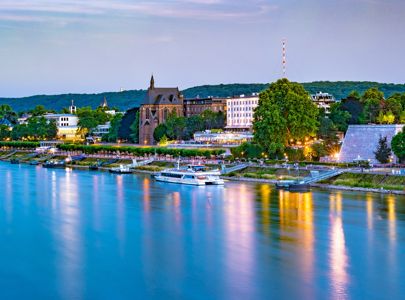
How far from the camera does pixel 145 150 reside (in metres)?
75.9

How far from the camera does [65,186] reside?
53406mm

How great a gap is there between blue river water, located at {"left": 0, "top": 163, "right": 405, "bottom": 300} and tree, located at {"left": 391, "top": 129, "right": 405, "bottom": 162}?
667 centimetres

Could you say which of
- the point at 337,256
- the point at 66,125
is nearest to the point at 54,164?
the point at 66,125

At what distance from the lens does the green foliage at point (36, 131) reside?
114 metres

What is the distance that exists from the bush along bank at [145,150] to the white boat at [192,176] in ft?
31.4

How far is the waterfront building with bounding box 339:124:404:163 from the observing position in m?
51.5

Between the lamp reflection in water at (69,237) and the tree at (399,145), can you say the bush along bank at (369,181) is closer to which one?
the tree at (399,145)

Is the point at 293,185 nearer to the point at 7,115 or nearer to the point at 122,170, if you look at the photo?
the point at 122,170

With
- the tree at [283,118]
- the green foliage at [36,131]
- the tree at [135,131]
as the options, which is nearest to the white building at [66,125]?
the green foliage at [36,131]

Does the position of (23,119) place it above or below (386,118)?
above

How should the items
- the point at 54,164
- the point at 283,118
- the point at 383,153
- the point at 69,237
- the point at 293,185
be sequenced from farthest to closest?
the point at 54,164
the point at 283,118
the point at 383,153
the point at 293,185
the point at 69,237

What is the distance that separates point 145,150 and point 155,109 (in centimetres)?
1940

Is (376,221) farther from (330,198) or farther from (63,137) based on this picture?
(63,137)

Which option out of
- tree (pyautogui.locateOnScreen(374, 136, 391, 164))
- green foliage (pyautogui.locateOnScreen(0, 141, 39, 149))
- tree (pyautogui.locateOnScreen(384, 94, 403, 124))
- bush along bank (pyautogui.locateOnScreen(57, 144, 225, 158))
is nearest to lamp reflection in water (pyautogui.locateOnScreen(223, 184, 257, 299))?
tree (pyautogui.locateOnScreen(374, 136, 391, 164))
